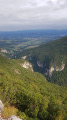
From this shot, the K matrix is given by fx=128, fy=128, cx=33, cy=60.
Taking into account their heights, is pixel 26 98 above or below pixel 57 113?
above

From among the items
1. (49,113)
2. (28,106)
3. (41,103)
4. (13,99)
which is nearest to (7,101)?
(13,99)

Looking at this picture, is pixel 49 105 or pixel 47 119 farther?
pixel 49 105

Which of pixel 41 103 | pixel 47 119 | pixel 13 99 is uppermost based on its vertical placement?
pixel 13 99

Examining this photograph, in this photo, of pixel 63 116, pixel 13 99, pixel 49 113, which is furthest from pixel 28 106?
pixel 63 116

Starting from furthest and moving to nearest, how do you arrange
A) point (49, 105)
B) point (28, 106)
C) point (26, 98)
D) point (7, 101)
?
point (49, 105)
point (26, 98)
point (28, 106)
point (7, 101)

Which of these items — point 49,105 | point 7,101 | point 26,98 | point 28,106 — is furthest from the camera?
point 49,105

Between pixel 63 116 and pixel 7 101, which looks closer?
pixel 7 101

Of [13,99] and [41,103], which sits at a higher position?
[13,99]

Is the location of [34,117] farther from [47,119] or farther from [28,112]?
[47,119]

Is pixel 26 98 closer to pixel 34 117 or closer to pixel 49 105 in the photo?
pixel 34 117
